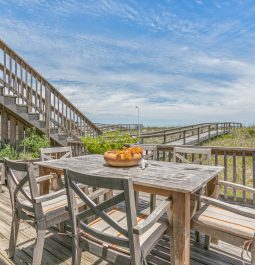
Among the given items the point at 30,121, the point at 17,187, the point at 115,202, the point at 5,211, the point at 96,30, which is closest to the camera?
the point at 115,202

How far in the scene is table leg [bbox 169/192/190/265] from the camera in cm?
173

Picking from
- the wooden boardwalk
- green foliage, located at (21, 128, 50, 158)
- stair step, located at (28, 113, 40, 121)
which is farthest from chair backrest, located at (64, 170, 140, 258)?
the wooden boardwalk

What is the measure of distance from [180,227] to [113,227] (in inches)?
24.2

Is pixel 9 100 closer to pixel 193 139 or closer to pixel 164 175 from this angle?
pixel 164 175

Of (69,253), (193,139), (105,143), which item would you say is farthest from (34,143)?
(193,139)

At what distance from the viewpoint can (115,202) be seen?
139 cm

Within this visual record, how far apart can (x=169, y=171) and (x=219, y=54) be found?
8.54 metres

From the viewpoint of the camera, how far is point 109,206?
142 cm

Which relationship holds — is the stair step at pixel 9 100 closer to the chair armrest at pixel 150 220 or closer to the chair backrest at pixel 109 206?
the chair backrest at pixel 109 206

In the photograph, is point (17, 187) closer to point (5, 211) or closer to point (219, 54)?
point (5, 211)

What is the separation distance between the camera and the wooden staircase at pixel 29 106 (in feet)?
18.6

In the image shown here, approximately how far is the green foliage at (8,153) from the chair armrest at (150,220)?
16.3 ft

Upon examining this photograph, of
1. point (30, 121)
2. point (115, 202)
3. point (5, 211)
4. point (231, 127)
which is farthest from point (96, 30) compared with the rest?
point (231, 127)

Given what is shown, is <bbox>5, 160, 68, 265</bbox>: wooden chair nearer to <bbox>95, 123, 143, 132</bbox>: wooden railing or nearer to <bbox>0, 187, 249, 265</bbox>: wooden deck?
<bbox>0, 187, 249, 265</bbox>: wooden deck
